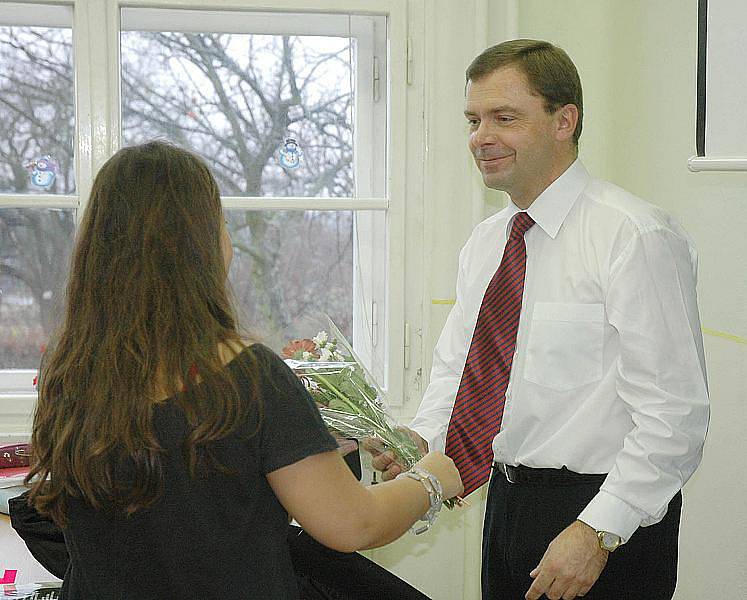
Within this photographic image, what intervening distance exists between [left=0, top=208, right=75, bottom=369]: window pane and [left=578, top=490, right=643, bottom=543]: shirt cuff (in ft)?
6.34

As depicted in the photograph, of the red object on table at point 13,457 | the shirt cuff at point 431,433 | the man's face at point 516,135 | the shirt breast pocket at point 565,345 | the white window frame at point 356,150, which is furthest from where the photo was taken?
the white window frame at point 356,150

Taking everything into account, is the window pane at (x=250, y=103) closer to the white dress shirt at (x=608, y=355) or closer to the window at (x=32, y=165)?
the window at (x=32, y=165)

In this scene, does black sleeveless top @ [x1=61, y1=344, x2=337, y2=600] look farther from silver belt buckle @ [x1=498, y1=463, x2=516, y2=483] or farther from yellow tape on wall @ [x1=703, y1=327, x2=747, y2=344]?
yellow tape on wall @ [x1=703, y1=327, x2=747, y2=344]

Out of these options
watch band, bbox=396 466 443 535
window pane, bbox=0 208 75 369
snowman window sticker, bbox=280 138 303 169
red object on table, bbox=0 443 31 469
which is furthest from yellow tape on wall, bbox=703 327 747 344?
window pane, bbox=0 208 75 369

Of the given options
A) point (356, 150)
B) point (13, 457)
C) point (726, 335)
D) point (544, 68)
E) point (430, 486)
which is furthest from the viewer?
point (356, 150)

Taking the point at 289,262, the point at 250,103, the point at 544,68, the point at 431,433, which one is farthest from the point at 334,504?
the point at 250,103

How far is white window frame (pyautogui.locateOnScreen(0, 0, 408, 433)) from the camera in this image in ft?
9.26

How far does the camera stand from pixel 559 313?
183 cm

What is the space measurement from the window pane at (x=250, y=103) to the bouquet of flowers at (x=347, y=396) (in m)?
1.17

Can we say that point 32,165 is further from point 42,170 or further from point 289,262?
point 289,262

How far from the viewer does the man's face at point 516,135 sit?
191cm

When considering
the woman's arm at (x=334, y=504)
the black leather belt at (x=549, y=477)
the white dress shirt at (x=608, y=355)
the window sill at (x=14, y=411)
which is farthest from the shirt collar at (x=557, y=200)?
the window sill at (x=14, y=411)

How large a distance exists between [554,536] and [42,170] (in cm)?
198

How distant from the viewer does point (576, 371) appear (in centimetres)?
180
